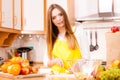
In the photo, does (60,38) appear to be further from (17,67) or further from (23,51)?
(23,51)

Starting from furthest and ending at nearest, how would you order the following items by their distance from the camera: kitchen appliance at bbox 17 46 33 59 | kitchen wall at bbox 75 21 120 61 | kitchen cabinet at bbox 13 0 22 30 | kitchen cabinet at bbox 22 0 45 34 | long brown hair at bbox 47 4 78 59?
1. kitchen appliance at bbox 17 46 33 59
2. kitchen cabinet at bbox 22 0 45 34
3. kitchen cabinet at bbox 13 0 22 30
4. kitchen wall at bbox 75 21 120 61
5. long brown hair at bbox 47 4 78 59

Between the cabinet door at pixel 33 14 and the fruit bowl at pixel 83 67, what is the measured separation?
2.28 m

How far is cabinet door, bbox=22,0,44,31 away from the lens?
337 centimetres

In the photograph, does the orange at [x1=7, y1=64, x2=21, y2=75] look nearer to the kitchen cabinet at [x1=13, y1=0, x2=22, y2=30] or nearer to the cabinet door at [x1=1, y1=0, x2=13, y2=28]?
the cabinet door at [x1=1, y1=0, x2=13, y2=28]

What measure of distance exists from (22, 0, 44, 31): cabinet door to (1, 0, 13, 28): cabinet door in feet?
1.19

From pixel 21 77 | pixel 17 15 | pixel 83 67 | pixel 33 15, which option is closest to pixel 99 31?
pixel 33 15

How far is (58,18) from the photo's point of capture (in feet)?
6.66

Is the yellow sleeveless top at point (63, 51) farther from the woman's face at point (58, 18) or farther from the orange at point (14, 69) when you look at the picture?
the orange at point (14, 69)

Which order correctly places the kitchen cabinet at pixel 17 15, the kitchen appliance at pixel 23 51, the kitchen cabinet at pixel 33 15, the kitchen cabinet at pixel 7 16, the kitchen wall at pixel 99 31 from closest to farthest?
the kitchen cabinet at pixel 7 16, the kitchen wall at pixel 99 31, the kitchen cabinet at pixel 17 15, the kitchen cabinet at pixel 33 15, the kitchen appliance at pixel 23 51

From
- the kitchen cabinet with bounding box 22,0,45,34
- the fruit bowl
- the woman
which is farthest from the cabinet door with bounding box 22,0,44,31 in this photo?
the fruit bowl

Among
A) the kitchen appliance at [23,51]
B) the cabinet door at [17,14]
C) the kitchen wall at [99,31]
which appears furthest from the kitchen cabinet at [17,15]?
the kitchen wall at [99,31]

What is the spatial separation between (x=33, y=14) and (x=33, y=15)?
0.04 ft

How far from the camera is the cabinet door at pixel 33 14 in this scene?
11.0ft

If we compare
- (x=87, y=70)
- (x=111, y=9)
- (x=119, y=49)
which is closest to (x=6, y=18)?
(x=111, y=9)
